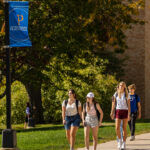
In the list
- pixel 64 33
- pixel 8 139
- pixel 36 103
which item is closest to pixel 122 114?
pixel 8 139

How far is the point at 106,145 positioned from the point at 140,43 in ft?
111

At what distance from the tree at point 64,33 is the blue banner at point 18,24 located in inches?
405

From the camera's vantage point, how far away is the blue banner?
38.3 feet

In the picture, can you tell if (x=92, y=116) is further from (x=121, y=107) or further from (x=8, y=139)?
(x=8, y=139)

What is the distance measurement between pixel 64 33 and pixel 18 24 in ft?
42.4

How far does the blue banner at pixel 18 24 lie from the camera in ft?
38.3

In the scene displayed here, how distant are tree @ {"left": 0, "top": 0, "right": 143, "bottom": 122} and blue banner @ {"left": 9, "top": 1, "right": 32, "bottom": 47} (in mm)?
10293

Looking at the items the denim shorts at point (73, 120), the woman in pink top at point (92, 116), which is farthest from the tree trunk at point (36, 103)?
the woman in pink top at point (92, 116)

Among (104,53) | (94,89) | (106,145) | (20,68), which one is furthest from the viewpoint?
(104,53)

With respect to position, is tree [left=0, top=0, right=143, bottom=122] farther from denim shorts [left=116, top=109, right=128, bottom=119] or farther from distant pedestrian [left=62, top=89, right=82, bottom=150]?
distant pedestrian [left=62, top=89, right=82, bottom=150]

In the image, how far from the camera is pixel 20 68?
27.9 m

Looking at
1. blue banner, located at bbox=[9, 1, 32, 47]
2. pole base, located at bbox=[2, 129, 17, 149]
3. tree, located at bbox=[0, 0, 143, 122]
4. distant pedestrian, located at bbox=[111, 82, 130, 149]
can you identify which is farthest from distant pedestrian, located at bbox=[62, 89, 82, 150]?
tree, located at bbox=[0, 0, 143, 122]

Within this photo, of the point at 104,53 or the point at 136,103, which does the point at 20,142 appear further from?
the point at 104,53

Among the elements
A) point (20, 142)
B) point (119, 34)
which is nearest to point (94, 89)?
point (119, 34)
